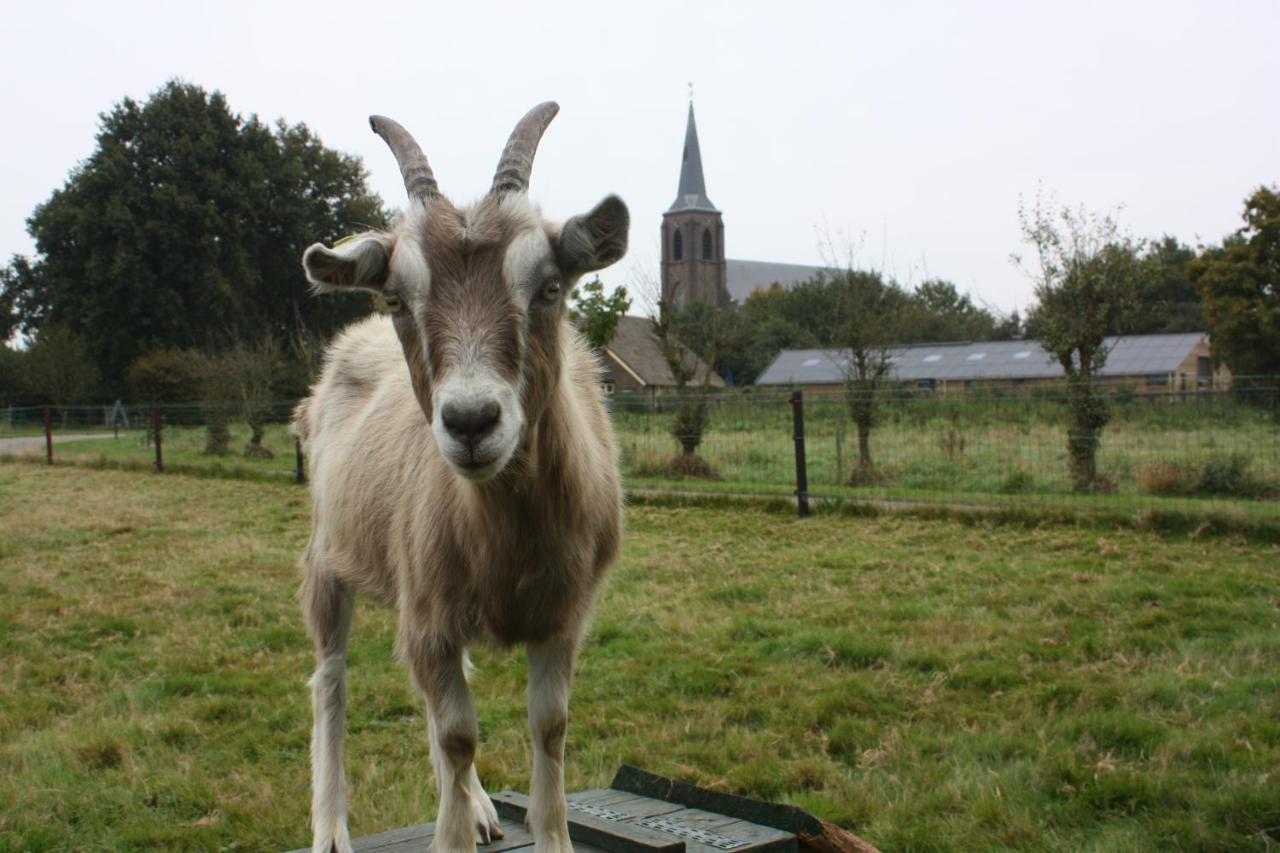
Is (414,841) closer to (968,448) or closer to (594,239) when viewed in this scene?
(594,239)

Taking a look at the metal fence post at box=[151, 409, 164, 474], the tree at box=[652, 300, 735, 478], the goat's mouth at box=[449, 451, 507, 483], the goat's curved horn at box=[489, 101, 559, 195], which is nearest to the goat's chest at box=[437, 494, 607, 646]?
the goat's mouth at box=[449, 451, 507, 483]

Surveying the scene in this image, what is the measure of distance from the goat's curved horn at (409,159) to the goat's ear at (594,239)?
1.50 feet

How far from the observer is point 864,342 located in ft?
53.3

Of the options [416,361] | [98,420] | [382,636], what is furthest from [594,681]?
[98,420]

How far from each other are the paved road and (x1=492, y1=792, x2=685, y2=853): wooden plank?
25.0m

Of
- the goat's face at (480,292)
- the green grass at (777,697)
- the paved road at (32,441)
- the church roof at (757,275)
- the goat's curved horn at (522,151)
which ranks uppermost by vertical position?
the church roof at (757,275)

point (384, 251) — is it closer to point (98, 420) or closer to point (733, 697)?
point (733, 697)

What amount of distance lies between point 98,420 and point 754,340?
4104 centimetres

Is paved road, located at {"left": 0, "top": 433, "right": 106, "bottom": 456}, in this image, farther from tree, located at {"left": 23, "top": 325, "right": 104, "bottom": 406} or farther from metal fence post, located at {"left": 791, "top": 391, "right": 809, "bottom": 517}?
metal fence post, located at {"left": 791, "top": 391, "right": 809, "bottom": 517}

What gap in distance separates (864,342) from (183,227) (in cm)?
2945

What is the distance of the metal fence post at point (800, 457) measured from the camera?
1262 centimetres

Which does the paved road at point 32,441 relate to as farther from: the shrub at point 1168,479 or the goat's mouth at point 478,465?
the goat's mouth at point 478,465

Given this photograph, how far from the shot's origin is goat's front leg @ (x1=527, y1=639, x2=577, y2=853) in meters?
3.47

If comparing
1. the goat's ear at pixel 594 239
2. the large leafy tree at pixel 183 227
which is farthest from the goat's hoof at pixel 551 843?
the large leafy tree at pixel 183 227
